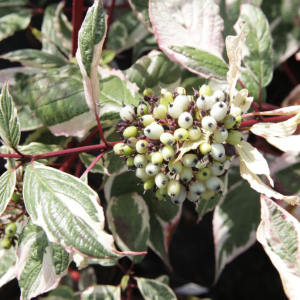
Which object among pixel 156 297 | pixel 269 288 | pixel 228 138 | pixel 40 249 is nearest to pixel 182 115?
pixel 228 138

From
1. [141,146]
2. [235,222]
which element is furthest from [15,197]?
[235,222]

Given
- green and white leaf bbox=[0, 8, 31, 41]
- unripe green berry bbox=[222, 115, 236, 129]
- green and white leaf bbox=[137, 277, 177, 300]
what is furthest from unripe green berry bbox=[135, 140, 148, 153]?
green and white leaf bbox=[0, 8, 31, 41]

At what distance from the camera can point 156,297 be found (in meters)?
0.78

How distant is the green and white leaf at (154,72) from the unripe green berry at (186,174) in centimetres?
29

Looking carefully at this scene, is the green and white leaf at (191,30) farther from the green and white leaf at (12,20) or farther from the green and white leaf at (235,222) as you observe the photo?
the green and white leaf at (12,20)

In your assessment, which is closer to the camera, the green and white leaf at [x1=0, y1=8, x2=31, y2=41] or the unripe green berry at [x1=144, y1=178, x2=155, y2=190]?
the unripe green berry at [x1=144, y1=178, x2=155, y2=190]

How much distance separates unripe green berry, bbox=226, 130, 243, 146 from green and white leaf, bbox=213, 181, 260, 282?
1.20 ft

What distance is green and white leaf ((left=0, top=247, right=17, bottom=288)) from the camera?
574mm

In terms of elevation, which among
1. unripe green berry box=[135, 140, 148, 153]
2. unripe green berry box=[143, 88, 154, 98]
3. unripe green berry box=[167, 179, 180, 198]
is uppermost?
unripe green berry box=[143, 88, 154, 98]

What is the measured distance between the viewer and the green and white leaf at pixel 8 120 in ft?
1.51

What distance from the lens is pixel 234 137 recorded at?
1.36 ft

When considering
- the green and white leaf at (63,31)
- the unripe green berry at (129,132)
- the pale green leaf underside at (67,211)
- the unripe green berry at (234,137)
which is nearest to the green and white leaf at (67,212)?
the pale green leaf underside at (67,211)

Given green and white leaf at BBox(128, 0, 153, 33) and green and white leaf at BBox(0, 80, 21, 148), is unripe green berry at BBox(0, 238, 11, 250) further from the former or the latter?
green and white leaf at BBox(128, 0, 153, 33)

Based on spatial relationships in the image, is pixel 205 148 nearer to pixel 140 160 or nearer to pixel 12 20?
pixel 140 160
